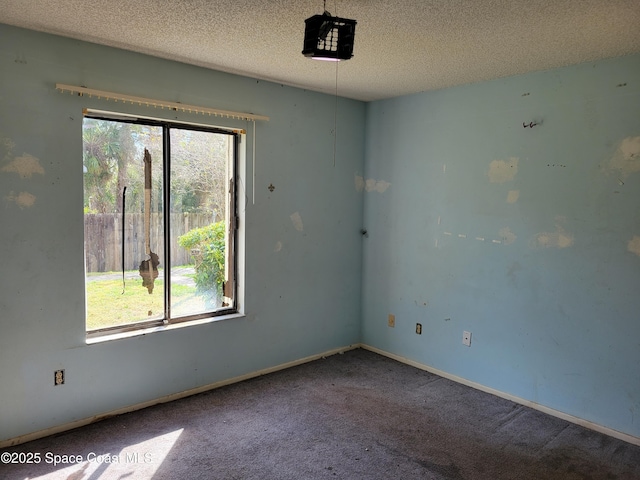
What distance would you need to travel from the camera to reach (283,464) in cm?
246

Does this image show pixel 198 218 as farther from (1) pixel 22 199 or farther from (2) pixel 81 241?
(1) pixel 22 199

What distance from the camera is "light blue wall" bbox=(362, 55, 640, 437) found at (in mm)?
2787

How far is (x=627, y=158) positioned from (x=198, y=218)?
9.33 feet

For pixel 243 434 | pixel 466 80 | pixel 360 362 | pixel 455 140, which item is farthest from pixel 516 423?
pixel 466 80

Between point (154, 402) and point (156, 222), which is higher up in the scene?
point (156, 222)

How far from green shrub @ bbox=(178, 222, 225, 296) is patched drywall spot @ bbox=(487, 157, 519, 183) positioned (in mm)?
2076

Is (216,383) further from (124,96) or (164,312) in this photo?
(124,96)

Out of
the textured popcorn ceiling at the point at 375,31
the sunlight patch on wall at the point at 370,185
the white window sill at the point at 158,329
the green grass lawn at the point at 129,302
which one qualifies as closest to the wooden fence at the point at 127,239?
the green grass lawn at the point at 129,302

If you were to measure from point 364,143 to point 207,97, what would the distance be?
161 centimetres

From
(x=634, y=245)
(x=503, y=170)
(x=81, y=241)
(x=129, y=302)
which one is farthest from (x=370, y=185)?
(x=81, y=241)

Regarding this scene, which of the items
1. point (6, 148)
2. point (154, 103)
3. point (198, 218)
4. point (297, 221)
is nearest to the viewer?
point (6, 148)

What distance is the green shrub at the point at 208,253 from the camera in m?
3.35

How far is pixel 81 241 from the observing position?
2.77 meters

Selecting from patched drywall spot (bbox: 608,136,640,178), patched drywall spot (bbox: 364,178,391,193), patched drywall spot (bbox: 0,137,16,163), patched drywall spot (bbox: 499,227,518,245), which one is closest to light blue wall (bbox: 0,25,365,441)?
patched drywall spot (bbox: 0,137,16,163)
